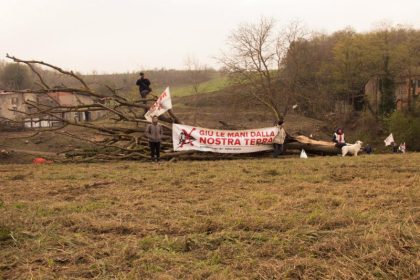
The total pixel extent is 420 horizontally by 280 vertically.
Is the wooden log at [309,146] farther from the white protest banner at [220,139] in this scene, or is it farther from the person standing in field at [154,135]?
the person standing in field at [154,135]

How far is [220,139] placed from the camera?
1642cm

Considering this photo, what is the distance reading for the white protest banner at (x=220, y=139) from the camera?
1620cm

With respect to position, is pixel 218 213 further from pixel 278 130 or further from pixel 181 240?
pixel 278 130

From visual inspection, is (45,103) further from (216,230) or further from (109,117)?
(216,230)

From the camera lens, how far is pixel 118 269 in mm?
3980

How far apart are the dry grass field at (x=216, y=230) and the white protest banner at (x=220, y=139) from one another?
285 inches

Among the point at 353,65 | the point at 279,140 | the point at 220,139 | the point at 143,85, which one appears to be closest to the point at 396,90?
the point at 353,65

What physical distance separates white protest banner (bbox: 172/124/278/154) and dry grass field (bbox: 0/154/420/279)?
7.24 meters

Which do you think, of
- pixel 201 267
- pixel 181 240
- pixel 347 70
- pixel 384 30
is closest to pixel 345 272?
pixel 201 267

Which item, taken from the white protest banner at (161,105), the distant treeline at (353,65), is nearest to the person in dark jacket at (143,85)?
the white protest banner at (161,105)

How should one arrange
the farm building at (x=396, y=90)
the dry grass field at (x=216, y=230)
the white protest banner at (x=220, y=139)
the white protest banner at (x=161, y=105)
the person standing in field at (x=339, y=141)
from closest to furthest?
the dry grass field at (x=216, y=230) → the white protest banner at (x=161, y=105) → the white protest banner at (x=220, y=139) → the person standing in field at (x=339, y=141) → the farm building at (x=396, y=90)

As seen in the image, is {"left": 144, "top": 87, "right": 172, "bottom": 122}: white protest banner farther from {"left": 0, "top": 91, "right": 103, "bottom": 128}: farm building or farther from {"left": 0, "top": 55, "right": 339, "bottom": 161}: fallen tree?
{"left": 0, "top": 91, "right": 103, "bottom": 128}: farm building

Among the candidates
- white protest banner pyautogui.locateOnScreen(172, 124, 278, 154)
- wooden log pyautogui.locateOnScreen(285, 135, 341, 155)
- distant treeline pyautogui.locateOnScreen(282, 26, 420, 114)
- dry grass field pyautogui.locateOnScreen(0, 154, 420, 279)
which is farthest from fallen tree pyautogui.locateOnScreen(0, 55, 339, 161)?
distant treeline pyautogui.locateOnScreen(282, 26, 420, 114)

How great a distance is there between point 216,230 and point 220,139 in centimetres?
1134
